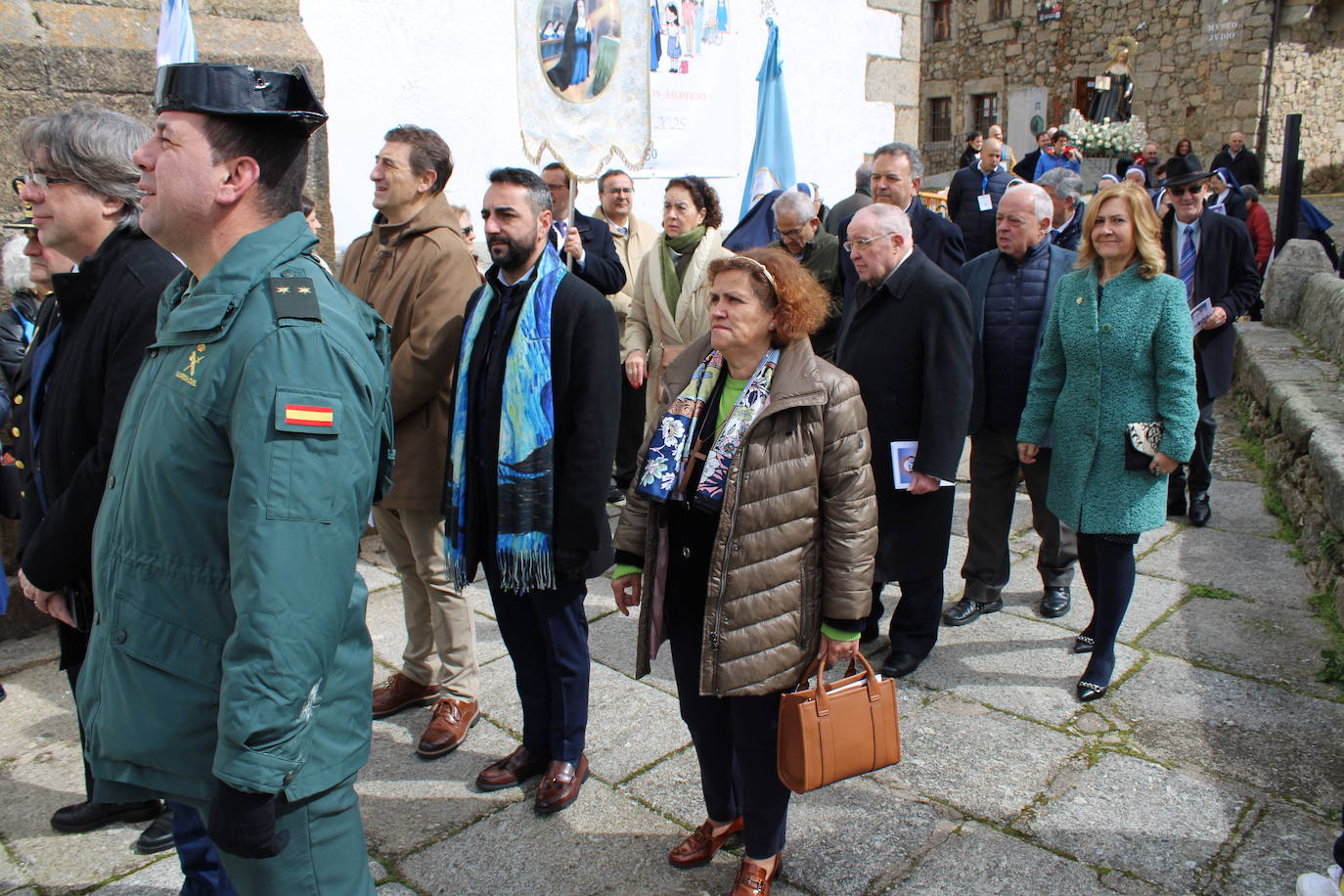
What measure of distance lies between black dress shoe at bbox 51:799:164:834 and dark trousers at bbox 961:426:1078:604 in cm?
328

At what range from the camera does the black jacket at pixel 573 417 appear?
2865 mm

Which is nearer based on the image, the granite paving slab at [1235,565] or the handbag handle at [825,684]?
the handbag handle at [825,684]

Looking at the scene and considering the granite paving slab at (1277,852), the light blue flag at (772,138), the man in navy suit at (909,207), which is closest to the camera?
the granite paving slab at (1277,852)

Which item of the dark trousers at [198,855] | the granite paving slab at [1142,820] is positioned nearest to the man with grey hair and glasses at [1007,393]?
the granite paving slab at [1142,820]

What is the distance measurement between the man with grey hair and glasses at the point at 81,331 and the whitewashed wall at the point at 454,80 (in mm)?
3360

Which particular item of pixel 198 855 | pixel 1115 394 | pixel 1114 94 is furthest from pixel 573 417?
pixel 1114 94

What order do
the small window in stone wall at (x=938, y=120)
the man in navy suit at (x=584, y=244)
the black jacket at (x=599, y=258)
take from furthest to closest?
the small window in stone wall at (x=938, y=120) → the black jacket at (x=599, y=258) → the man in navy suit at (x=584, y=244)

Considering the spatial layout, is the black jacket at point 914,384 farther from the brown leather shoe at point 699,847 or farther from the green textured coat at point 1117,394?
the brown leather shoe at point 699,847

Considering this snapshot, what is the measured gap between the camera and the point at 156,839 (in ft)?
9.34

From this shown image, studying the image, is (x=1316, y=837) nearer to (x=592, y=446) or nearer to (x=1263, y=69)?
(x=592, y=446)

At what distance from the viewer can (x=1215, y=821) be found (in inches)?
112

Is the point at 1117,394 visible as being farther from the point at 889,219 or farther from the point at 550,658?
the point at 550,658

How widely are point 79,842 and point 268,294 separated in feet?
7.29

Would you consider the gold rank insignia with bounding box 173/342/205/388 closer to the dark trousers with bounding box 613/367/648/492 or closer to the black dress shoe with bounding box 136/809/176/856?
the black dress shoe with bounding box 136/809/176/856
